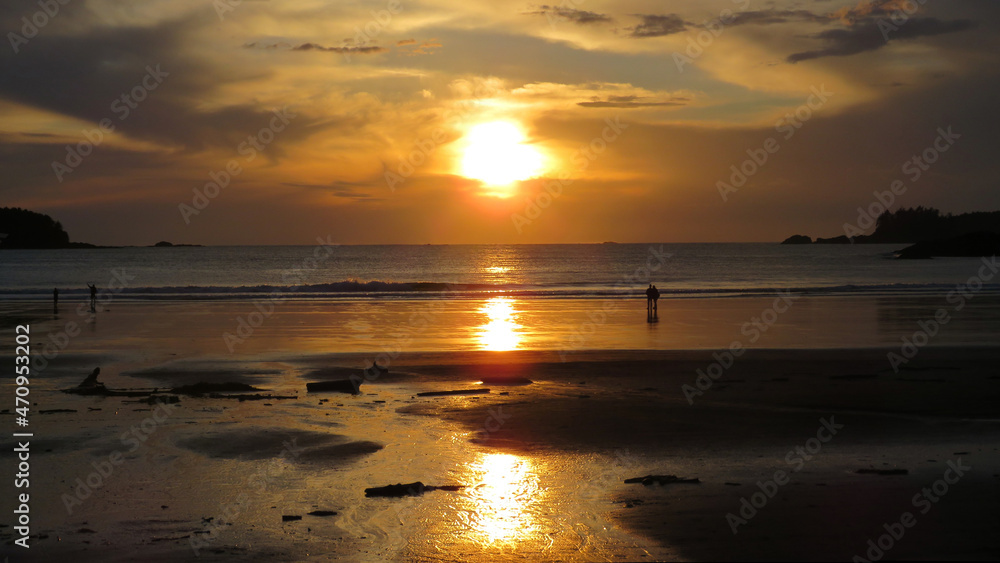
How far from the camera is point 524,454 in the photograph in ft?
35.4

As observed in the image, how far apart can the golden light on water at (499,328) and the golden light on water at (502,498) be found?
12.7 m

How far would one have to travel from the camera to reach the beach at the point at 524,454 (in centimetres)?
748

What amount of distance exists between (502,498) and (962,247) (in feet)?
493

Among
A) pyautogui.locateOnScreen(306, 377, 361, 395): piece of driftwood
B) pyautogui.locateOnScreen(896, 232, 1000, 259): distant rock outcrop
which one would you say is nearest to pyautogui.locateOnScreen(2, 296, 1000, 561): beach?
pyautogui.locateOnScreen(306, 377, 361, 395): piece of driftwood

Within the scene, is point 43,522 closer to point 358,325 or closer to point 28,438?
point 28,438

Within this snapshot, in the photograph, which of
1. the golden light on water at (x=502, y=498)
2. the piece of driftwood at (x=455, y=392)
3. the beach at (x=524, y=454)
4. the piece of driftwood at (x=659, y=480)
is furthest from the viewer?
the piece of driftwood at (x=455, y=392)

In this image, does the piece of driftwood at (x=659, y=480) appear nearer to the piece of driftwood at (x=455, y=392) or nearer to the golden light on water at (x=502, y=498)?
the golden light on water at (x=502, y=498)

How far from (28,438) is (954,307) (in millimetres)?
39111

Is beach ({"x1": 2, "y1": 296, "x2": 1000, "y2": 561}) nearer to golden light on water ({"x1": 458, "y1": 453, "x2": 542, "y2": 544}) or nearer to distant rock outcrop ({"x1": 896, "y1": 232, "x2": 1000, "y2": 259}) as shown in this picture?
golden light on water ({"x1": 458, "y1": 453, "x2": 542, "y2": 544})

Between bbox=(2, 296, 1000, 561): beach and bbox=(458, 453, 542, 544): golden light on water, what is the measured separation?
0.03 m

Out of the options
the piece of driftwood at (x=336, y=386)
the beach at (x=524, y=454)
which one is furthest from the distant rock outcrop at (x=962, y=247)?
the piece of driftwood at (x=336, y=386)

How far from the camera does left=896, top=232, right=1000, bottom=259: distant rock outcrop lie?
132 m

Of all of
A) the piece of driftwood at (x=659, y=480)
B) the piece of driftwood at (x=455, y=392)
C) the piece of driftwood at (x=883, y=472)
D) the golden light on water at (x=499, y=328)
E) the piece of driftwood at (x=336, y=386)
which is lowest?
the piece of driftwood at (x=883, y=472)

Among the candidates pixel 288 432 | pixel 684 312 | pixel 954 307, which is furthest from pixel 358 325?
pixel 954 307
